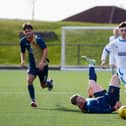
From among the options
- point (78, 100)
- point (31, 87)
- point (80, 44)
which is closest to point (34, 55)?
point (31, 87)

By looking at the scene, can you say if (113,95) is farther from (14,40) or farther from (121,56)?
(14,40)

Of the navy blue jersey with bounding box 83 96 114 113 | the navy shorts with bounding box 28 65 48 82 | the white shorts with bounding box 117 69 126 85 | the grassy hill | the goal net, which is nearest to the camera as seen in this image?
the white shorts with bounding box 117 69 126 85

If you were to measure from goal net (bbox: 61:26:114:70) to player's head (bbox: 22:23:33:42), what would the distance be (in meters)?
17.9

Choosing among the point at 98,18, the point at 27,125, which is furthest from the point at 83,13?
the point at 27,125

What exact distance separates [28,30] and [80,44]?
25.5m

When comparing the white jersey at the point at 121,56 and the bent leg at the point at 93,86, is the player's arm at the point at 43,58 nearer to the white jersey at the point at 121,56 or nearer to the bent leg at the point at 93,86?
the bent leg at the point at 93,86

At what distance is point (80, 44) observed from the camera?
133ft

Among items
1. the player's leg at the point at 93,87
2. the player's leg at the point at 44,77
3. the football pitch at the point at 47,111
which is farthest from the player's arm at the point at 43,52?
the player's leg at the point at 93,87

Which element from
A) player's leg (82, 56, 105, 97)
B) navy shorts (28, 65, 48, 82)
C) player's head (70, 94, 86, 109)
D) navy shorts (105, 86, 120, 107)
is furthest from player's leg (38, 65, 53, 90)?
navy shorts (105, 86, 120, 107)

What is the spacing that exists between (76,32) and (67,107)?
23.0 meters

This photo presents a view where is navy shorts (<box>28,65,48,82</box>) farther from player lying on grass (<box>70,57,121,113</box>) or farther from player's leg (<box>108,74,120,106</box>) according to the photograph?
player's leg (<box>108,74,120,106</box>)

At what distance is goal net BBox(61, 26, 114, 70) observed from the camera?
34312 millimetres

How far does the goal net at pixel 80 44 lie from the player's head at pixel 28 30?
17933mm

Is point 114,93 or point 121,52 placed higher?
point 121,52
